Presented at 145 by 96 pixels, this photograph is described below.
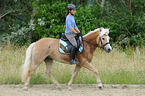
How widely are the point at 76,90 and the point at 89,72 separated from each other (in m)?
1.75

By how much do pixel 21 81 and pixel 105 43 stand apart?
3546 millimetres

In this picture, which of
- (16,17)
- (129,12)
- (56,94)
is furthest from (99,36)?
(16,17)

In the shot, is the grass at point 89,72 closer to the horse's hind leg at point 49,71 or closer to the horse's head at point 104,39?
the horse's hind leg at point 49,71

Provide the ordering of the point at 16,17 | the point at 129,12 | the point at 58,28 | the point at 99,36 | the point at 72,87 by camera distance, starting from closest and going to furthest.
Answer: the point at 99,36 < the point at 72,87 < the point at 58,28 < the point at 129,12 < the point at 16,17

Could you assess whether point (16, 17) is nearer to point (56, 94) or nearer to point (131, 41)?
point (131, 41)

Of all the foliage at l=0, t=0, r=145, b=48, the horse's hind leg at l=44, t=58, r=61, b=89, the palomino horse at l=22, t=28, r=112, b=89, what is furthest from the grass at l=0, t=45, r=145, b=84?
the foliage at l=0, t=0, r=145, b=48

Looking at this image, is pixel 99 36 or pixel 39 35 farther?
pixel 39 35

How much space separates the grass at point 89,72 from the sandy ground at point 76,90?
354 mm

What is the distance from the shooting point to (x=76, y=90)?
302 inches

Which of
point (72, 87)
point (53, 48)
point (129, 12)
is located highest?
point (129, 12)

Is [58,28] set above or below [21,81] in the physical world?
above

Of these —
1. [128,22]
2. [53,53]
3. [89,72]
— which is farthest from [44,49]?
[128,22]

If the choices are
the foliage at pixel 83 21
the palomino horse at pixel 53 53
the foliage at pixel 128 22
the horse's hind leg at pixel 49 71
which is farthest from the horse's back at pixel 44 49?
the foliage at pixel 128 22

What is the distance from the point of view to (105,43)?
7.36 meters
